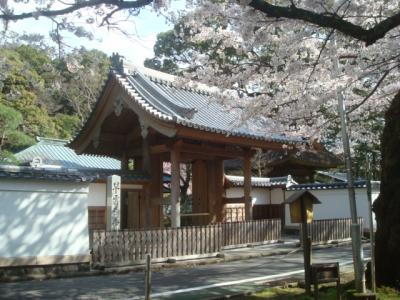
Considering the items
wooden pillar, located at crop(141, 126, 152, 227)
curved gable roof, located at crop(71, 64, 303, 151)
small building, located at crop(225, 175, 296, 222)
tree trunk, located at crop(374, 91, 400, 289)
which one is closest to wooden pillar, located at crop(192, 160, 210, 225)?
curved gable roof, located at crop(71, 64, 303, 151)

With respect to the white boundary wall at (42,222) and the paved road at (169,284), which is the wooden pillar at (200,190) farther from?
the white boundary wall at (42,222)

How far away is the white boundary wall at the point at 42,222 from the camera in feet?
35.9

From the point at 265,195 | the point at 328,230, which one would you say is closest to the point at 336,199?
the point at 265,195

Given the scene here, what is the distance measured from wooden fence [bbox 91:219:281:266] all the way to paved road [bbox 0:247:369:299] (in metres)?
0.84

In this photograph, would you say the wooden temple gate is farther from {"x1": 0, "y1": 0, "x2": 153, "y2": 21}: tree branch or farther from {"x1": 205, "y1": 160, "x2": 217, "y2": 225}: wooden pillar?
{"x1": 0, "y1": 0, "x2": 153, "y2": 21}: tree branch

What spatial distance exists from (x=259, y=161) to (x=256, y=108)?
17.0m

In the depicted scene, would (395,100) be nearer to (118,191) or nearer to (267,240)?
(118,191)

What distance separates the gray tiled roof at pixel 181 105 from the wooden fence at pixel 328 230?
383 centimetres

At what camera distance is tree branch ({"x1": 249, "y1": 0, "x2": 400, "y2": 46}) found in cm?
530

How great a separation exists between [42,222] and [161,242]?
343 centimetres

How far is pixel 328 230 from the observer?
19188mm

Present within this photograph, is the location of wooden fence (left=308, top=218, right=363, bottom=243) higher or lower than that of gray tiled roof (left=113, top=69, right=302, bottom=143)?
lower

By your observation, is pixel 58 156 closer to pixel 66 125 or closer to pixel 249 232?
pixel 249 232

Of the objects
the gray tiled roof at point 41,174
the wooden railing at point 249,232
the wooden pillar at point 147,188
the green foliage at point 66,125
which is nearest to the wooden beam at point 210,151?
the wooden pillar at point 147,188
